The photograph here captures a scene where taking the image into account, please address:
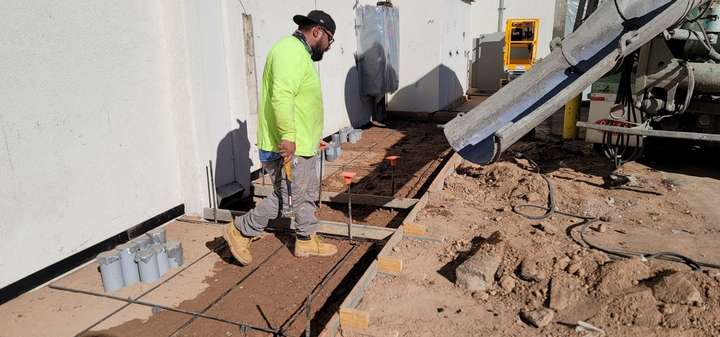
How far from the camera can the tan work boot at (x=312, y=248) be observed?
12.5 ft

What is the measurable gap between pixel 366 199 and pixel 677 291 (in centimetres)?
274

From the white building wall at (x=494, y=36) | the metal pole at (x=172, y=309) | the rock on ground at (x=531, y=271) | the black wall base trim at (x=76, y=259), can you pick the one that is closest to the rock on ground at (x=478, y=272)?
the rock on ground at (x=531, y=271)

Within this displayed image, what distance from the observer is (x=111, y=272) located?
3.30 meters

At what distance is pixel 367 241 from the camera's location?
4.10 m

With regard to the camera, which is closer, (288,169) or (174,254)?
(288,169)

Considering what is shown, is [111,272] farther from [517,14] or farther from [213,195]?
[517,14]

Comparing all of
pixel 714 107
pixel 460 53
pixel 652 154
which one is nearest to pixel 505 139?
pixel 714 107

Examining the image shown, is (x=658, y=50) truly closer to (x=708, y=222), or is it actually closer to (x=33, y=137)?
(x=708, y=222)

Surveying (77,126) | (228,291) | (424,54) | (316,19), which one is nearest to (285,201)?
(228,291)

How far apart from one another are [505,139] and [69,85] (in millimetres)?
3142

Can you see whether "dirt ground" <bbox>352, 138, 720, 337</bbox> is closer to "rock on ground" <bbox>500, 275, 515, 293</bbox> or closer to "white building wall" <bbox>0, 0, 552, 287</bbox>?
"rock on ground" <bbox>500, 275, 515, 293</bbox>

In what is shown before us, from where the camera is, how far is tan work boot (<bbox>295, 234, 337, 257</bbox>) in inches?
150

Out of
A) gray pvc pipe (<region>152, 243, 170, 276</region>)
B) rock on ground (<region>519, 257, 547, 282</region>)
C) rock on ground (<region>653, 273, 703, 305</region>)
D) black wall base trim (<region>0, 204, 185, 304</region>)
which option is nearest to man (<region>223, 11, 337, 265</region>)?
gray pvc pipe (<region>152, 243, 170, 276</region>)

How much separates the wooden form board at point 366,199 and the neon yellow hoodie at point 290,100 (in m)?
1.34
